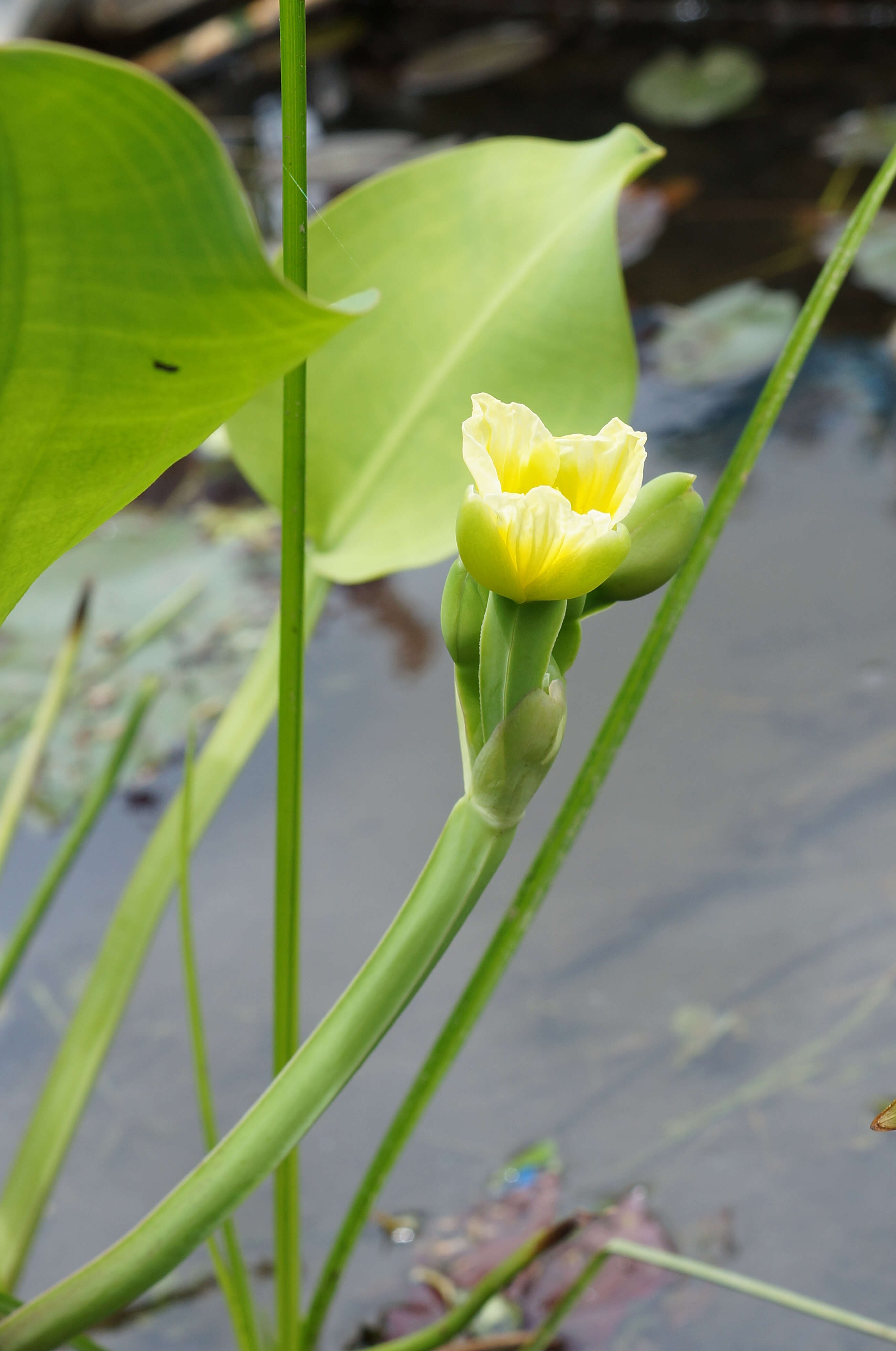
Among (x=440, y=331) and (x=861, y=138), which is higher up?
(x=861, y=138)

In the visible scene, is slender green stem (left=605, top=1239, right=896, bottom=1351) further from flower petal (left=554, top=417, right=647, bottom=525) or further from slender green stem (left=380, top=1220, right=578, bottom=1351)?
flower petal (left=554, top=417, right=647, bottom=525)

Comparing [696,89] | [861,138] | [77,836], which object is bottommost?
[77,836]

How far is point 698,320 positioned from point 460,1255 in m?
0.65

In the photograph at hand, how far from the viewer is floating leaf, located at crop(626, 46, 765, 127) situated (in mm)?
997

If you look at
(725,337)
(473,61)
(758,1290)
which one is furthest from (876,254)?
(758,1290)

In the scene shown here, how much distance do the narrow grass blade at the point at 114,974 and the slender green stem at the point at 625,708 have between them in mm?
91

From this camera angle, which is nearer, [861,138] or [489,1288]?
[489,1288]

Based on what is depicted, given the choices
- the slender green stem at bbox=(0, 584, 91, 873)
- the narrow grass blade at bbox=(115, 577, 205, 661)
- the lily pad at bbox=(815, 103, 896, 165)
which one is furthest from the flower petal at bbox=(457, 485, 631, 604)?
the lily pad at bbox=(815, 103, 896, 165)

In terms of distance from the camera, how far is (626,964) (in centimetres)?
42

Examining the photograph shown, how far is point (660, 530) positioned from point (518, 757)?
0.13ft

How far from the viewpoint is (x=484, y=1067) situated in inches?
15.7

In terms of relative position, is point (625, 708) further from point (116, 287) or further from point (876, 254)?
point (876, 254)

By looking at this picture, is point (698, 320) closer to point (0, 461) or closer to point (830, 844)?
point (830, 844)

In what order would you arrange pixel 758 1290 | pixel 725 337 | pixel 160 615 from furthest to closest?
pixel 725 337
pixel 160 615
pixel 758 1290
